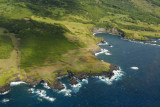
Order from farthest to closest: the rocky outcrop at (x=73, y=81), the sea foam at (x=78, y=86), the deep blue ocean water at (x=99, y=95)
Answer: the rocky outcrop at (x=73, y=81) → the sea foam at (x=78, y=86) → the deep blue ocean water at (x=99, y=95)

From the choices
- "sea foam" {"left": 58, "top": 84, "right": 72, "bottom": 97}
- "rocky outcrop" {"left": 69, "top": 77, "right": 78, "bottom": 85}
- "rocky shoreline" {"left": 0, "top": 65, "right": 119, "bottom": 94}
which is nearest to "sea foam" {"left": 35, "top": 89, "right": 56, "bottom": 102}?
"rocky shoreline" {"left": 0, "top": 65, "right": 119, "bottom": 94}

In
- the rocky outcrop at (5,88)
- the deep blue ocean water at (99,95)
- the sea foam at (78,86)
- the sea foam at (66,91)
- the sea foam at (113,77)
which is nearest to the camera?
the deep blue ocean water at (99,95)

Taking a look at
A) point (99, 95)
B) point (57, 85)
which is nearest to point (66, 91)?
point (57, 85)

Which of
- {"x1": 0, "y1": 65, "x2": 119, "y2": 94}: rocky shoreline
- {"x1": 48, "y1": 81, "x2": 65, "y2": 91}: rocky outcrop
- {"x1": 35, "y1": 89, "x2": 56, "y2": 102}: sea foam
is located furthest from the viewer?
{"x1": 48, "y1": 81, "x2": 65, "y2": 91}: rocky outcrop

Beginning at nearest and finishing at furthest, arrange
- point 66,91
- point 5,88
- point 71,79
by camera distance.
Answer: point 5,88, point 66,91, point 71,79

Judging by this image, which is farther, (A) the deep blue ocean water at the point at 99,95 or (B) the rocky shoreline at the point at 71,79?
(B) the rocky shoreline at the point at 71,79

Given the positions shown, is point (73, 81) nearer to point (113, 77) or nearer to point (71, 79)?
point (71, 79)

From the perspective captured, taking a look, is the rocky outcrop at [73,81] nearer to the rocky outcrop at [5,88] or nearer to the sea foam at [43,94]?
the sea foam at [43,94]

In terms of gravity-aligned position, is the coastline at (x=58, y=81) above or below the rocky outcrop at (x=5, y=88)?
below

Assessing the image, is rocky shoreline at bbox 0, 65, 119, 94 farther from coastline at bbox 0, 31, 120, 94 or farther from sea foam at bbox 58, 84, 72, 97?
sea foam at bbox 58, 84, 72, 97

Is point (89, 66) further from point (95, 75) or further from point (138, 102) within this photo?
point (138, 102)

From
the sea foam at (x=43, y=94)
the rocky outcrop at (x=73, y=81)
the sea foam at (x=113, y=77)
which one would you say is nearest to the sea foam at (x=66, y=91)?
the rocky outcrop at (x=73, y=81)

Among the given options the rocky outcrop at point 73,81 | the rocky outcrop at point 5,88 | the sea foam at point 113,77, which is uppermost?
the rocky outcrop at point 5,88
